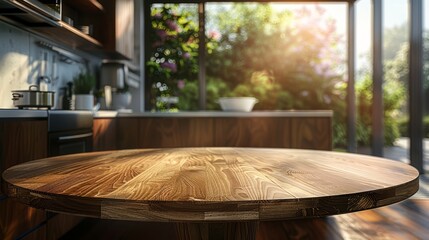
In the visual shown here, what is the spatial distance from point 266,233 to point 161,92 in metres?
2.38

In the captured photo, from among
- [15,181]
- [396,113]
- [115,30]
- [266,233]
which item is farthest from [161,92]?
[15,181]

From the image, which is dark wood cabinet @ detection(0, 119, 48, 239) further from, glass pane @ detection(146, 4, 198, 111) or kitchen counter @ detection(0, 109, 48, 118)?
glass pane @ detection(146, 4, 198, 111)

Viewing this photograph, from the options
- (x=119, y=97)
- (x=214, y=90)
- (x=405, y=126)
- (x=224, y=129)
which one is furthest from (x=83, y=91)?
(x=405, y=126)

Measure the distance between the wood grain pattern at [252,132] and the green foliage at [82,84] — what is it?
3.86 ft

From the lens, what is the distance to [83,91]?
3.29m

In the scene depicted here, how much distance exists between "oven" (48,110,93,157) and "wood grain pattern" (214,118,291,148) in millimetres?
1228

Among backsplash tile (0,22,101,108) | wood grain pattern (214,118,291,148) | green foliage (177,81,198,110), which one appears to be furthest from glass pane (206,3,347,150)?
backsplash tile (0,22,101,108)

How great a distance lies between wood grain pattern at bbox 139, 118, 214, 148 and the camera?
Answer: 3.46 meters

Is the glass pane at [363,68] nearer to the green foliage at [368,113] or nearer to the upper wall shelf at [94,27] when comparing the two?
the green foliage at [368,113]

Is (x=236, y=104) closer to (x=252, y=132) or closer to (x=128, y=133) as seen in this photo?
(x=252, y=132)

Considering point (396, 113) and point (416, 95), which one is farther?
point (396, 113)

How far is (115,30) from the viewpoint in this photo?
130 inches

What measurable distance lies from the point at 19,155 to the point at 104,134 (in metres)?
1.28

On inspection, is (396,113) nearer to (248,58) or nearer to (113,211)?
(248,58)
